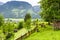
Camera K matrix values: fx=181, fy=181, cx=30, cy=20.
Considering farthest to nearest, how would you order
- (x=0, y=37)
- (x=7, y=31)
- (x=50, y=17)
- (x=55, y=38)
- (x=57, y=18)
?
(x=50, y=17) → (x=57, y=18) → (x=7, y=31) → (x=0, y=37) → (x=55, y=38)

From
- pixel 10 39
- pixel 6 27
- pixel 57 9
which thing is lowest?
pixel 10 39

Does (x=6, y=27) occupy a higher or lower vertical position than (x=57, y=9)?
lower

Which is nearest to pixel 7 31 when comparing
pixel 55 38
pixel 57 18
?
pixel 55 38

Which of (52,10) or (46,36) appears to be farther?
(52,10)

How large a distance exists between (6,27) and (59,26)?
13.0 metres

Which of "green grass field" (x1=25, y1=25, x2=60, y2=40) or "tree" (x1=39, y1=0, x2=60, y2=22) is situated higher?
"tree" (x1=39, y1=0, x2=60, y2=22)

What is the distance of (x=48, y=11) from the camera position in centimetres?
4919

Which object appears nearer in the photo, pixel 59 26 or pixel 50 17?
pixel 59 26

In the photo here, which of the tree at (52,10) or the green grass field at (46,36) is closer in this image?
the green grass field at (46,36)

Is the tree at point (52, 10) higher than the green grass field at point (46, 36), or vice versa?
the tree at point (52, 10)

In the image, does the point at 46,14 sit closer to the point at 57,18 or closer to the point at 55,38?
the point at 57,18

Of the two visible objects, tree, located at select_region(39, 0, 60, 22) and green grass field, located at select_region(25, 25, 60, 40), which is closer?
green grass field, located at select_region(25, 25, 60, 40)

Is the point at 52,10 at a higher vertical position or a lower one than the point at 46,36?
higher

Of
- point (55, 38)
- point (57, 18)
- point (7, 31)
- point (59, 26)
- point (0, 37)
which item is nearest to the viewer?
point (55, 38)
